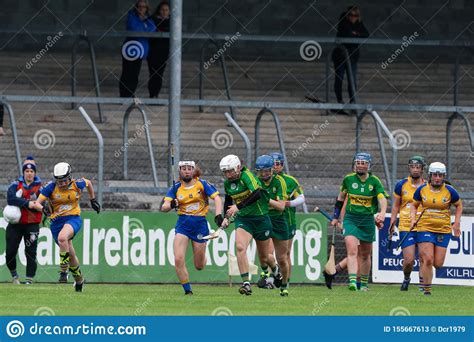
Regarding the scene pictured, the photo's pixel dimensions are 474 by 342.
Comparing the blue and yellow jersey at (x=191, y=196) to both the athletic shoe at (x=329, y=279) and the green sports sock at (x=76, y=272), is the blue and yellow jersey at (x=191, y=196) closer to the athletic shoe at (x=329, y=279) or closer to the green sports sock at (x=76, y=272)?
the green sports sock at (x=76, y=272)

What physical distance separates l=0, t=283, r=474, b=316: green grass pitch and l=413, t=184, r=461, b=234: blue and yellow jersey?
1044mm

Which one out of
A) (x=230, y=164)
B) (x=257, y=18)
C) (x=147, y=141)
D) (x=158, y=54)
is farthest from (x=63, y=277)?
(x=257, y=18)

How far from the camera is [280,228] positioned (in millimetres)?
24812

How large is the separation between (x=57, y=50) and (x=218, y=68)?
134 inches

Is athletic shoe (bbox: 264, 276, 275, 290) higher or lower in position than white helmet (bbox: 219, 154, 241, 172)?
lower

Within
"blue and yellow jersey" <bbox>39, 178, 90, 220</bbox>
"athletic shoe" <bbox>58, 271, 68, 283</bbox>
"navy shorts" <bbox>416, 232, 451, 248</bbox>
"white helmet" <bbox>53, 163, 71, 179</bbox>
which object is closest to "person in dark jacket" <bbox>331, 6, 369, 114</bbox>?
"navy shorts" <bbox>416, 232, 451, 248</bbox>

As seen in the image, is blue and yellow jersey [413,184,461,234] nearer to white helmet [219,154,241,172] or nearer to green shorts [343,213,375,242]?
green shorts [343,213,375,242]

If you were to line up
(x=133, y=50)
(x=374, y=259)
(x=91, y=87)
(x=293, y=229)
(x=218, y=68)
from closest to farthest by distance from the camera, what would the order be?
(x=293, y=229) < (x=374, y=259) < (x=133, y=50) < (x=91, y=87) < (x=218, y=68)

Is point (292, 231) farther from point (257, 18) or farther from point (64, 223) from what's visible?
point (257, 18)

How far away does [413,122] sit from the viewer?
32938 millimetres

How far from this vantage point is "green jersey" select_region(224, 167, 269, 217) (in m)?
23.6

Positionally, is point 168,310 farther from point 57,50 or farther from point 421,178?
point 57,50

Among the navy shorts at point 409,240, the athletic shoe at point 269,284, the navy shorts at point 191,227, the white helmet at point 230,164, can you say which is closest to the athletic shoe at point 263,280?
the athletic shoe at point 269,284

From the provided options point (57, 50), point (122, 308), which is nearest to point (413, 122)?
point (57, 50)
